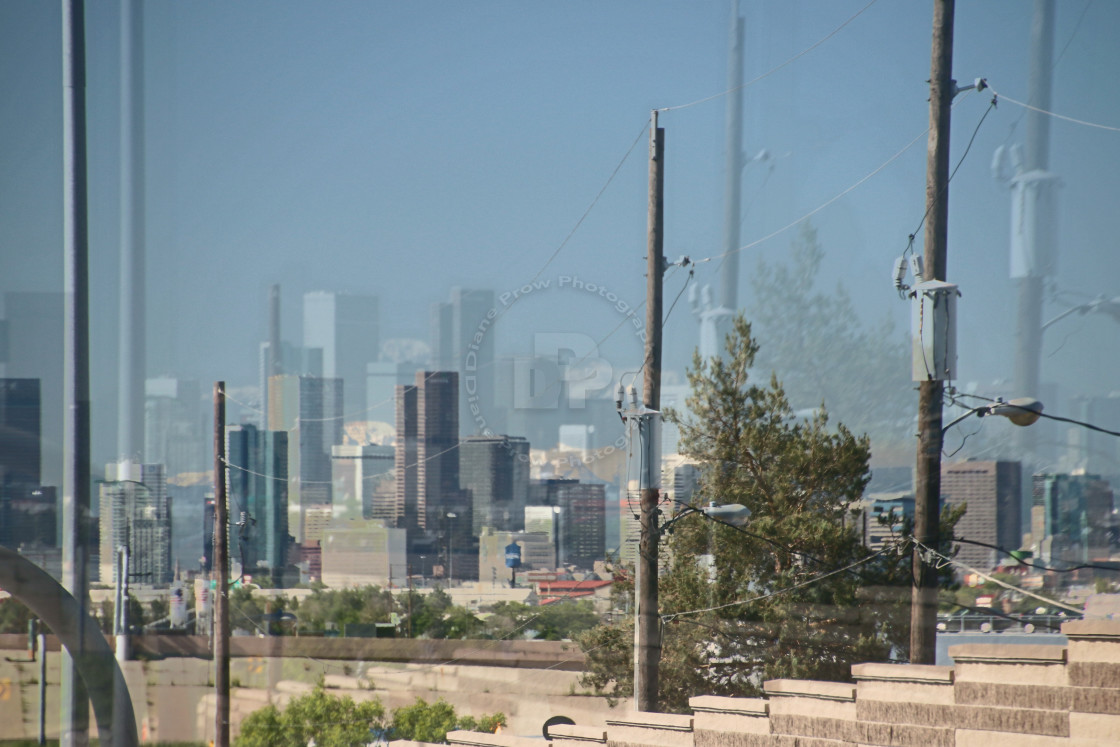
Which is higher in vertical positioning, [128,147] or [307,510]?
[128,147]

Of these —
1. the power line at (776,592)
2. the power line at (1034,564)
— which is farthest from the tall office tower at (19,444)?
the power line at (1034,564)

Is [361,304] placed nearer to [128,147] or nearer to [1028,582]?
[128,147]

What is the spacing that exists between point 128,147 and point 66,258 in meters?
1.78

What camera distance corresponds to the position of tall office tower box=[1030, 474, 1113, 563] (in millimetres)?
4930

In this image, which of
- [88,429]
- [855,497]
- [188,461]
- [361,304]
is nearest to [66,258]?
[88,429]

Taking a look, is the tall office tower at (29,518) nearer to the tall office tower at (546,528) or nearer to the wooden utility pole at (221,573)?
the wooden utility pole at (221,573)

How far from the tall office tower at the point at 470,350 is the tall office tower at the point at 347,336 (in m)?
0.73

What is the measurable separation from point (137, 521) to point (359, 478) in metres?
2.42

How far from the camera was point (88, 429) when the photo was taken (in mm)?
4344

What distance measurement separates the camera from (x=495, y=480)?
8.04 metres

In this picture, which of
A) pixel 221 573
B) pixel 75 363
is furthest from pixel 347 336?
pixel 75 363

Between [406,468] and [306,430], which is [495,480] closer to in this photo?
[406,468]

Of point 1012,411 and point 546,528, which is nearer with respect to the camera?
point 1012,411

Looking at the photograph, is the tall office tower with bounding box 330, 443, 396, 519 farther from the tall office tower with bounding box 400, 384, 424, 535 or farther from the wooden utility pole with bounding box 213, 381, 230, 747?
the wooden utility pole with bounding box 213, 381, 230, 747
